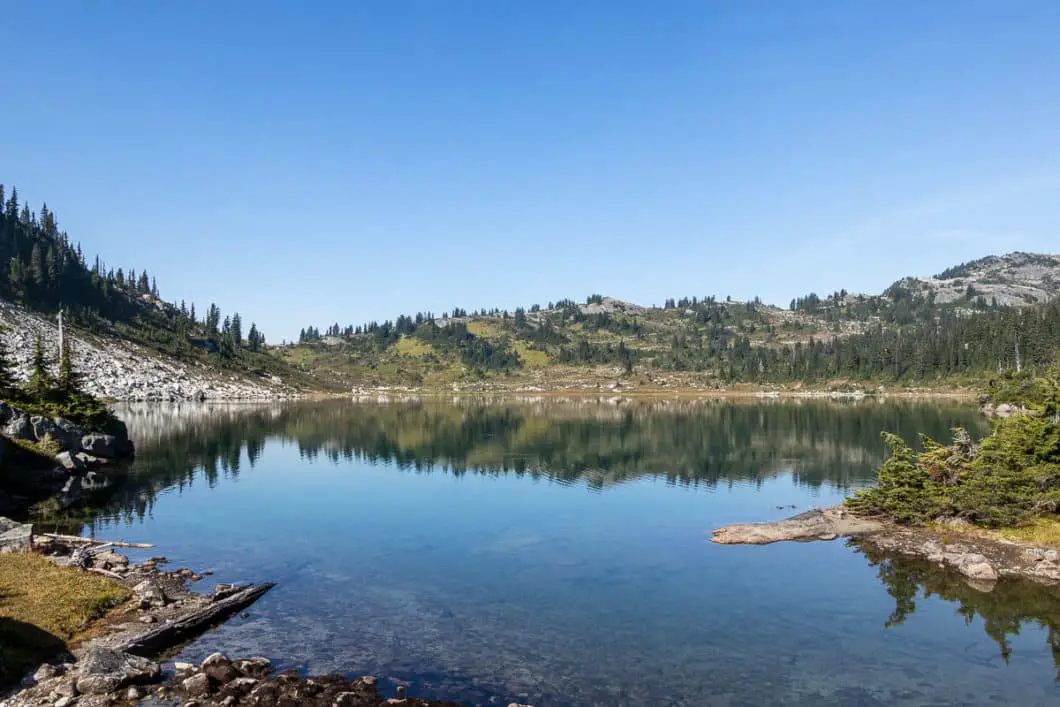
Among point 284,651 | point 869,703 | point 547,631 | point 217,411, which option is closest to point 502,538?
point 547,631

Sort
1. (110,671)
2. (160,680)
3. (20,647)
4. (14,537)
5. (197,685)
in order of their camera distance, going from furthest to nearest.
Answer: (14,537) < (20,647) < (160,680) < (110,671) < (197,685)

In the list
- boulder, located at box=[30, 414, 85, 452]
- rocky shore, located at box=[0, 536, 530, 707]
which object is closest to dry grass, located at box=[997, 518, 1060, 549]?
rocky shore, located at box=[0, 536, 530, 707]

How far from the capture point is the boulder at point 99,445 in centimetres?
7569

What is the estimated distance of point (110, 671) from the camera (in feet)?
75.1

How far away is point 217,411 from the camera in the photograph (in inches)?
6880

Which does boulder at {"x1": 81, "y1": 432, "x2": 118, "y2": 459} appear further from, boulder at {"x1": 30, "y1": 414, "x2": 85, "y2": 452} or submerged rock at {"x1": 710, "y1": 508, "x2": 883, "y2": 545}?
submerged rock at {"x1": 710, "y1": 508, "x2": 883, "y2": 545}

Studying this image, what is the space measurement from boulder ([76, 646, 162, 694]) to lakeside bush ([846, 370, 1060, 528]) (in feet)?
150

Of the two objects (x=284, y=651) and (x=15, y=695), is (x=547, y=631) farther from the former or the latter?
(x=15, y=695)

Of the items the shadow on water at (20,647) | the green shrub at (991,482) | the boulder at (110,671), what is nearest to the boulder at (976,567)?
the green shrub at (991,482)

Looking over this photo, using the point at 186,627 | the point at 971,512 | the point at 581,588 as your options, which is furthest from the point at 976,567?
the point at 186,627

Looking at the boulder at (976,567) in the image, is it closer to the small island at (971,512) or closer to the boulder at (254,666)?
the small island at (971,512)

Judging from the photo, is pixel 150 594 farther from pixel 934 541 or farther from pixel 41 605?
pixel 934 541

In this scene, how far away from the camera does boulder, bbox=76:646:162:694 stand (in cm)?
2205

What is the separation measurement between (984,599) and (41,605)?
43.6m
